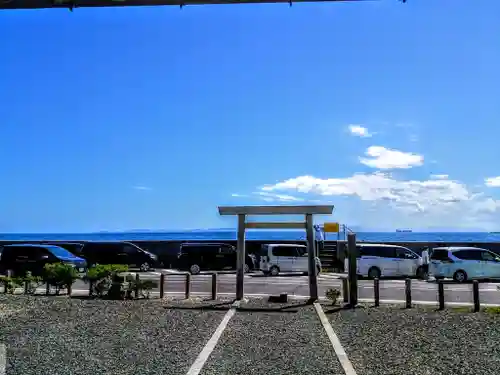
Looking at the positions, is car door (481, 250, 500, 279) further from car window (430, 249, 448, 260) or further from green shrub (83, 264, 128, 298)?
green shrub (83, 264, 128, 298)

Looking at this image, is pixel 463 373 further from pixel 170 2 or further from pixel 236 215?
pixel 236 215

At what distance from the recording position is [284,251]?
79.7ft

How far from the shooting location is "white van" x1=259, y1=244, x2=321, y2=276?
2402 cm

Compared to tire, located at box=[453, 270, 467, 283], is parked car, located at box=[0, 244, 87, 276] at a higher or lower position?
higher

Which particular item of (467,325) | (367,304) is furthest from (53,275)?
(467,325)

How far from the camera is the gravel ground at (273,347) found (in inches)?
228

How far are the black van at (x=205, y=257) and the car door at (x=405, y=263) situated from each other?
26.8 ft

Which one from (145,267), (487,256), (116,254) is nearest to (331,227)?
(487,256)

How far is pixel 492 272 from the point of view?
20.8 metres

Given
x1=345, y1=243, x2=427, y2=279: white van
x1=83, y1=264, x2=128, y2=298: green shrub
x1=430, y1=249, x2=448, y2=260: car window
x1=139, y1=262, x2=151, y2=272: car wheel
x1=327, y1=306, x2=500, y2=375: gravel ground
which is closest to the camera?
x1=327, y1=306, x2=500, y2=375: gravel ground

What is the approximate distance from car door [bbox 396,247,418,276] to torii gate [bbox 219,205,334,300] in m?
10.5

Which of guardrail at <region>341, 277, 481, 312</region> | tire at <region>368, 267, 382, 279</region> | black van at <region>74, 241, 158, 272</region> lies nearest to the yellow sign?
tire at <region>368, 267, 382, 279</region>

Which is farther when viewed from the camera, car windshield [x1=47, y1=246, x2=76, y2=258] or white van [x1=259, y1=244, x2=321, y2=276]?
white van [x1=259, y1=244, x2=321, y2=276]

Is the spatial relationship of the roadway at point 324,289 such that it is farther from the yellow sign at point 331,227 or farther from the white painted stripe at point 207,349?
the yellow sign at point 331,227
